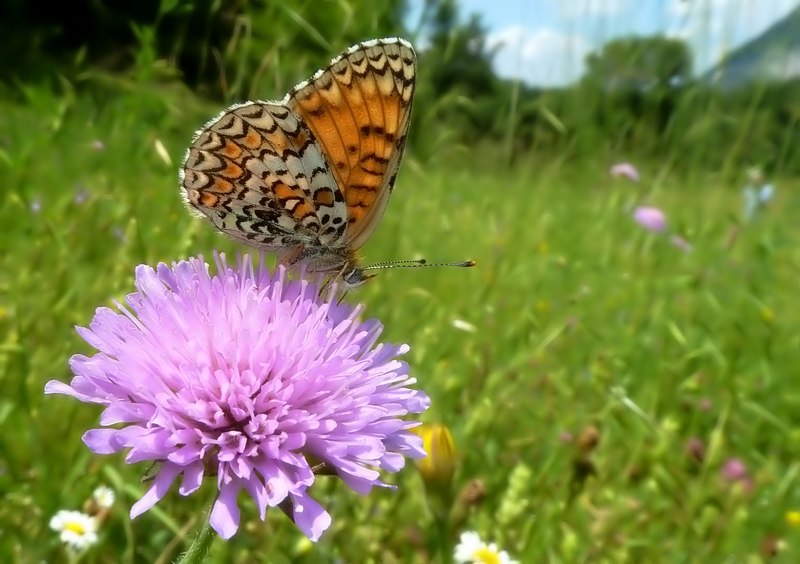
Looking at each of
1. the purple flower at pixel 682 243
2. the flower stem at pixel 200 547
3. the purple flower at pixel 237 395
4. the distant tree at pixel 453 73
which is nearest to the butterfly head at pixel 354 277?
the purple flower at pixel 237 395

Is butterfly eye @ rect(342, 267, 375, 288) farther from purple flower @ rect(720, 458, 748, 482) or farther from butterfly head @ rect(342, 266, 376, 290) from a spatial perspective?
purple flower @ rect(720, 458, 748, 482)

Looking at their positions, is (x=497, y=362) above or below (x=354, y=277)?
below

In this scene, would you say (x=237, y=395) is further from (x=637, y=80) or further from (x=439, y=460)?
(x=637, y=80)

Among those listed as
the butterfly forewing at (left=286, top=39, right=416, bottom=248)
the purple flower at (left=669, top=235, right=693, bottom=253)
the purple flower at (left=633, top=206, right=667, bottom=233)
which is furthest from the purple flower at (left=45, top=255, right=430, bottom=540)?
the purple flower at (left=633, top=206, right=667, bottom=233)

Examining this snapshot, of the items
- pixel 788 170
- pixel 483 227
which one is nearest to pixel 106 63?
pixel 483 227

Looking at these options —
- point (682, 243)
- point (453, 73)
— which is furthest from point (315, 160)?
point (682, 243)
